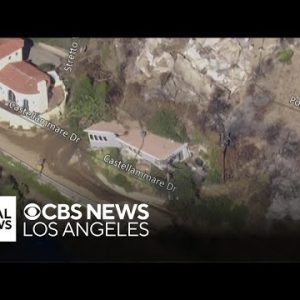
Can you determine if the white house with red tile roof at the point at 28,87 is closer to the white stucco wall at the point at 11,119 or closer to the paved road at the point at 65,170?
the white stucco wall at the point at 11,119

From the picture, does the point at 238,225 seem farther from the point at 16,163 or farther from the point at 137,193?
the point at 16,163

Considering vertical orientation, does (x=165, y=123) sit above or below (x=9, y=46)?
below

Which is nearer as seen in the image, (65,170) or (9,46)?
(9,46)

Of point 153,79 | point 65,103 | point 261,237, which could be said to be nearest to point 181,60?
point 153,79

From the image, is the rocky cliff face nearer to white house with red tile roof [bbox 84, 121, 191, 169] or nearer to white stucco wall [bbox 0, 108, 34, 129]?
white house with red tile roof [bbox 84, 121, 191, 169]

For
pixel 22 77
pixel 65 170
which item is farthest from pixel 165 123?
pixel 22 77

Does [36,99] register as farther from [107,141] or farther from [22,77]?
[107,141]
